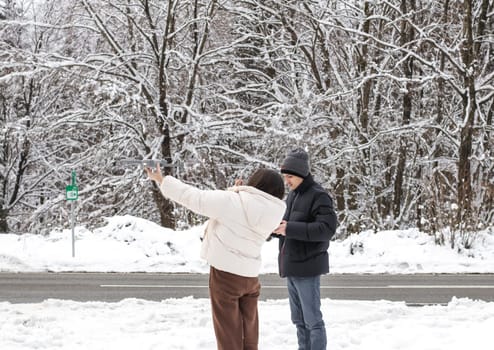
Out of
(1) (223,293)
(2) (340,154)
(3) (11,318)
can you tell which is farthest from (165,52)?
(1) (223,293)

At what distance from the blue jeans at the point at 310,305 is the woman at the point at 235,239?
61cm

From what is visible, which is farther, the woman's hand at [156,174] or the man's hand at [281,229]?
the man's hand at [281,229]

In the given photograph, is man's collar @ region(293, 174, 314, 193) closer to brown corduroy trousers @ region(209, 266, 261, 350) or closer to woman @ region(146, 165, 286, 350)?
woman @ region(146, 165, 286, 350)

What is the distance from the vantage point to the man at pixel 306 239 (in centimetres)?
500

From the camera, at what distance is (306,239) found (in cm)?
498

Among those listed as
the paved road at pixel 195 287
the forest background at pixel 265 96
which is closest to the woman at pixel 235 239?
the paved road at pixel 195 287

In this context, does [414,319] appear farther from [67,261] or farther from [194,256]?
[67,261]

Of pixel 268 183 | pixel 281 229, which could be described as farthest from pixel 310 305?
pixel 268 183

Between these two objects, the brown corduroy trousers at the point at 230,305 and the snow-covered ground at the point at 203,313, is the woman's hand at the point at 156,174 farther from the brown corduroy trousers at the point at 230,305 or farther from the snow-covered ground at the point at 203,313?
the snow-covered ground at the point at 203,313

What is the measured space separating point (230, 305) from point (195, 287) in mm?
5815

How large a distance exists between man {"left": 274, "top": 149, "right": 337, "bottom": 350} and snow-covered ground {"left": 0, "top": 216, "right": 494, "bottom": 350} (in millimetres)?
1082

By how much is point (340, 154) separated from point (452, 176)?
364cm

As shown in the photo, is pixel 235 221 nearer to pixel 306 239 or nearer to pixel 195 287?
pixel 306 239

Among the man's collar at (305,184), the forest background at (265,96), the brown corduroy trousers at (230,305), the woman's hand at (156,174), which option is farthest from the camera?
the forest background at (265,96)
